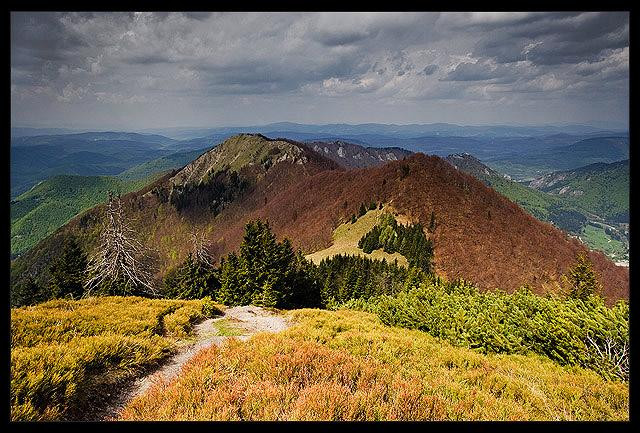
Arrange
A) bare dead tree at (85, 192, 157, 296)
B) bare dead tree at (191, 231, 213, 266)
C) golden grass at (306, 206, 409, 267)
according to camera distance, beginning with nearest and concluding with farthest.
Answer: bare dead tree at (85, 192, 157, 296), bare dead tree at (191, 231, 213, 266), golden grass at (306, 206, 409, 267)

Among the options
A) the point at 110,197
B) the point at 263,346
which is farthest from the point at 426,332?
the point at 110,197

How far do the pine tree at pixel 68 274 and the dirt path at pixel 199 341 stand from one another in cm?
2578

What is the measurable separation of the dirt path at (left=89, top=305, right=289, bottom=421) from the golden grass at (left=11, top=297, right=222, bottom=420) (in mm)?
346

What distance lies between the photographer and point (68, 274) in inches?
1453

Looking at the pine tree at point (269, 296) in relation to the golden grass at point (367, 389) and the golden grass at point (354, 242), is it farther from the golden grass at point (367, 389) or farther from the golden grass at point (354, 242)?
the golden grass at point (354, 242)

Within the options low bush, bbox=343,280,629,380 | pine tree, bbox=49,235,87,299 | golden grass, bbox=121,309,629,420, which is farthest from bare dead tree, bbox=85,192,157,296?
low bush, bbox=343,280,629,380

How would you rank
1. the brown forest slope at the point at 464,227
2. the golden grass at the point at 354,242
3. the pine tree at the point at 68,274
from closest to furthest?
the pine tree at the point at 68,274 < the brown forest slope at the point at 464,227 < the golden grass at the point at 354,242

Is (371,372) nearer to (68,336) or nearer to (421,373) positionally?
(421,373)

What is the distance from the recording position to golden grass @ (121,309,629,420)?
4953 mm

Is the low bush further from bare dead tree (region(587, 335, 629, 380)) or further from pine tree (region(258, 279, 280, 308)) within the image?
pine tree (region(258, 279, 280, 308))

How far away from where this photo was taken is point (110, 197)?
2292 centimetres

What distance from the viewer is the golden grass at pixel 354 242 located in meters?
92.5

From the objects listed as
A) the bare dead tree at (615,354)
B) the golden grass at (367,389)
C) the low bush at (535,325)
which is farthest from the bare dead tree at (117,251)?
the bare dead tree at (615,354)
